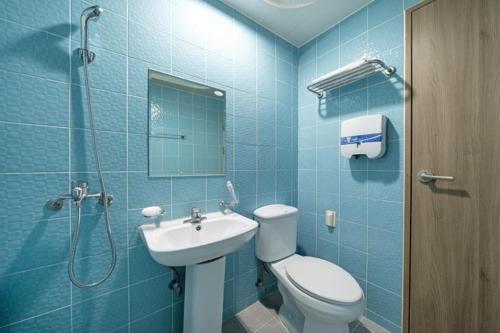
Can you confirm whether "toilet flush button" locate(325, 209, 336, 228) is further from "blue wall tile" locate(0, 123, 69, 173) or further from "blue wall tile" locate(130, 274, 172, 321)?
"blue wall tile" locate(0, 123, 69, 173)

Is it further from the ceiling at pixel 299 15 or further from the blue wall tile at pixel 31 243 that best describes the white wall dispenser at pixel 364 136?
the blue wall tile at pixel 31 243

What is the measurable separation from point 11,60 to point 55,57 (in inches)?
5.3

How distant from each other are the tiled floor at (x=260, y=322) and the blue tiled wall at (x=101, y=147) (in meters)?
0.09

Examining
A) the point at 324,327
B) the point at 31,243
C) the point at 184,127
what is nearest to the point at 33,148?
the point at 31,243

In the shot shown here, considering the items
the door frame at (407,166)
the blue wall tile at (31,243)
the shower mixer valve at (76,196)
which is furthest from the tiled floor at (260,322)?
the shower mixer valve at (76,196)

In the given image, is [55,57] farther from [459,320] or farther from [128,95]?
[459,320]

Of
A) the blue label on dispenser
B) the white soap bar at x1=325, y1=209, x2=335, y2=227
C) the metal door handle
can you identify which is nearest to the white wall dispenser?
the blue label on dispenser

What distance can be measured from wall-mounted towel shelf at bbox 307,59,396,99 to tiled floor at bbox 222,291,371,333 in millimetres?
1762

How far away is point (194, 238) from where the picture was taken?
1.08 metres

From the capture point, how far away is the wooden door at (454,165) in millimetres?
905

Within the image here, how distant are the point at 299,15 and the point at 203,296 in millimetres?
2039

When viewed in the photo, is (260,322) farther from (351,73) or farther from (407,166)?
(351,73)

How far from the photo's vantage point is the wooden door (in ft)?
2.97

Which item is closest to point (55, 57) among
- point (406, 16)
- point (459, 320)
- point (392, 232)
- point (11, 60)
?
point (11, 60)
